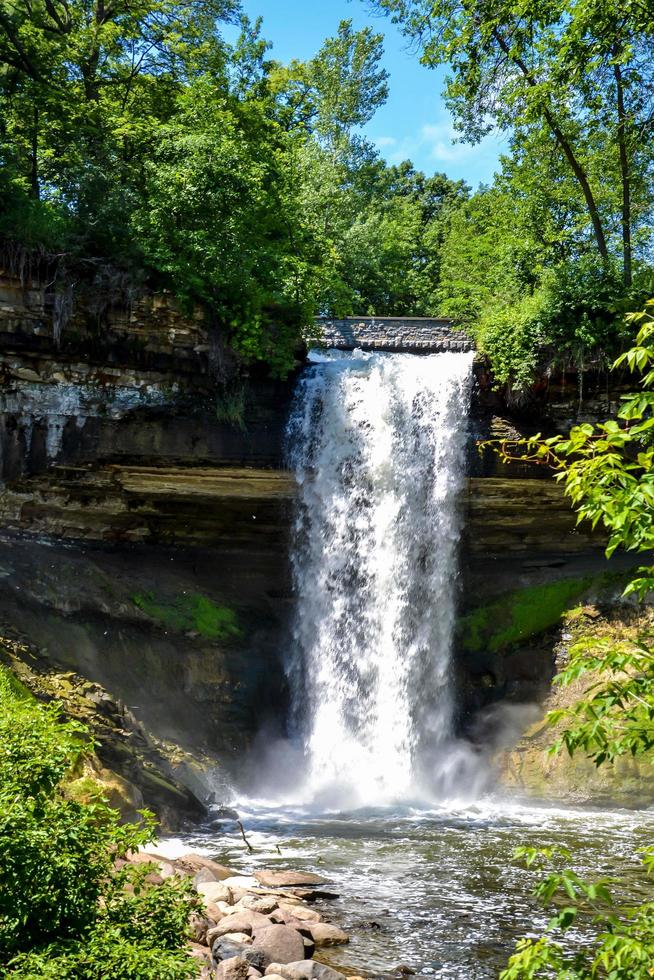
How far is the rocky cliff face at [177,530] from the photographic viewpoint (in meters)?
15.3

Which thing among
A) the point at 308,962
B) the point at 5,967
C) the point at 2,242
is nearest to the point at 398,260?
the point at 2,242

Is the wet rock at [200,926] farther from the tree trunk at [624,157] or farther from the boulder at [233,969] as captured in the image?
the tree trunk at [624,157]

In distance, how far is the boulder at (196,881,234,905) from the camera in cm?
808

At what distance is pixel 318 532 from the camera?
17.6m

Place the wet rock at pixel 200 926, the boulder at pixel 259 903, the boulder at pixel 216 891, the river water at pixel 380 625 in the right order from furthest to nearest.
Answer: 1. the river water at pixel 380 625
2. the boulder at pixel 216 891
3. the boulder at pixel 259 903
4. the wet rock at pixel 200 926

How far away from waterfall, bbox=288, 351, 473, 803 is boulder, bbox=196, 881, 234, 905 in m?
8.25

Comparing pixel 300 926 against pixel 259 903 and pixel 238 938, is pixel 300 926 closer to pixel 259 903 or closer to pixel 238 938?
pixel 259 903

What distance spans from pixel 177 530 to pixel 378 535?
173 inches

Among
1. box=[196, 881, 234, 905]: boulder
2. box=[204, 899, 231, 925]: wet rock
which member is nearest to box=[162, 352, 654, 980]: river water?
box=[196, 881, 234, 905]: boulder

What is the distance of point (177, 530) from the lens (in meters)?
18.1

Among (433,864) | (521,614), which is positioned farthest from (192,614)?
(433,864)

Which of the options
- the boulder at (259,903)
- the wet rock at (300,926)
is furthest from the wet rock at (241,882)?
the wet rock at (300,926)

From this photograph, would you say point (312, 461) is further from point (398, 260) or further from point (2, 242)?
point (398, 260)

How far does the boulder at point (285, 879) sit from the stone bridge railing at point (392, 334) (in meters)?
13.0
